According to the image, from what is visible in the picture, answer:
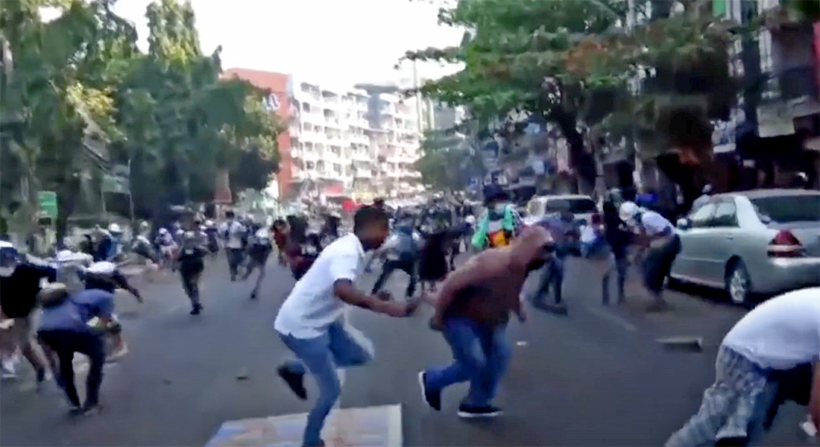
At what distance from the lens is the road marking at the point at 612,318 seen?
16.1 meters

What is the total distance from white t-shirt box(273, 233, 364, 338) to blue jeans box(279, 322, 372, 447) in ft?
0.19

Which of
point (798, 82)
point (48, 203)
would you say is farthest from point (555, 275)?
point (48, 203)

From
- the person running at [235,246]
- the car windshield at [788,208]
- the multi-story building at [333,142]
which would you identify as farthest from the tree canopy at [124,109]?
the multi-story building at [333,142]

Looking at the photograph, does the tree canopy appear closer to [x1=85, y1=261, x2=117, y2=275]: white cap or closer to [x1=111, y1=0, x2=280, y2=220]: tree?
[x1=111, y1=0, x2=280, y2=220]: tree

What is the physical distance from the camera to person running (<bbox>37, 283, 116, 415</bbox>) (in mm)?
10594

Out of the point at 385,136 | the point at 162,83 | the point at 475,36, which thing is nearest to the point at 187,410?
the point at 475,36

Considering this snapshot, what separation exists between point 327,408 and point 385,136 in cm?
19055

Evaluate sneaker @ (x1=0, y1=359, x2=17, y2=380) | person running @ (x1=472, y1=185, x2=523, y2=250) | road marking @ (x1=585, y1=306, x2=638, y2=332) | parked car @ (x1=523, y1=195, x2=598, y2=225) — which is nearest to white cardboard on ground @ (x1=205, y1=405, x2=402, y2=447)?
sneaker @ (x1=0, y1=359, x2=17, y2=380)

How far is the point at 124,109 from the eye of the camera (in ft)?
163

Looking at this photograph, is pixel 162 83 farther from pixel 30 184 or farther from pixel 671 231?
pixel 671 231

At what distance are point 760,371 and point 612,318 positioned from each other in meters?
12.7

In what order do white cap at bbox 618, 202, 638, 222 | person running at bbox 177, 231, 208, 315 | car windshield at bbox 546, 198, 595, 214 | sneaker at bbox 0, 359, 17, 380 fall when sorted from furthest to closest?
car windshield at bbox 546, 198, 595, 214, person running at bbox 177, 231, 208, 315, white cap at bbox 618, 202, 638, 222, sneaker at bbox 0, 359, 17, 380

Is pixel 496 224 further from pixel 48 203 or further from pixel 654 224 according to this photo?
pixel 48 203

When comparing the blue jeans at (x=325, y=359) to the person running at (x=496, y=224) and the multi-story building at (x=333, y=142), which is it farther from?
the multi-story building at (x=333, y=142)
